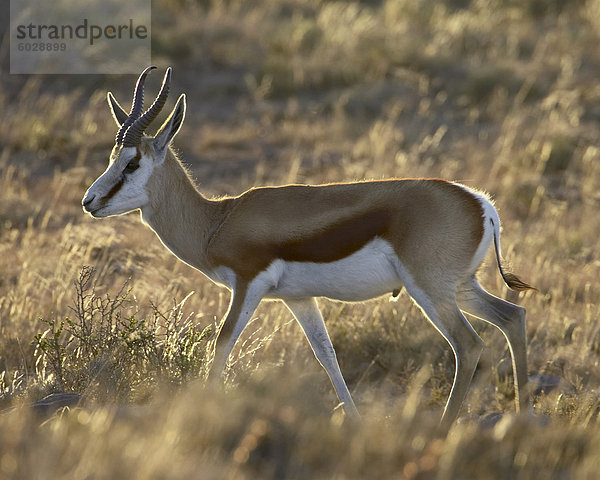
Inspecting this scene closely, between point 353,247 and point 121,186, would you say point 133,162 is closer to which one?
point 121,186

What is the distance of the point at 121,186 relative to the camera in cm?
645

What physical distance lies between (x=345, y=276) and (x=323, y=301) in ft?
8.30

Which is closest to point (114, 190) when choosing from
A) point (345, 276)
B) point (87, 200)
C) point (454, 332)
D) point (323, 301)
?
point (87, 200)

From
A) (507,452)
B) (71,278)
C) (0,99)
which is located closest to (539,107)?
(0,99)

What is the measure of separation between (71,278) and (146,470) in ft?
15.8

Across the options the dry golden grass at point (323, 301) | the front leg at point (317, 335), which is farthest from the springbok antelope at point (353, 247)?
the dry golden grass at point (323, 301)

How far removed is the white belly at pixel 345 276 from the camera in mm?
6000

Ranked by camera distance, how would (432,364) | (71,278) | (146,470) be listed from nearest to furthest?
(146,470) < (432,364) < (71,278)

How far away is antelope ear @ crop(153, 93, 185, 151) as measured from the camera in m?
6.53

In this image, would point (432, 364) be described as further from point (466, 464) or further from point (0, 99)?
point (0, 99)

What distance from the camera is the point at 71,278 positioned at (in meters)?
8.34

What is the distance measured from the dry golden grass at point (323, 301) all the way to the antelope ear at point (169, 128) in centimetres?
112

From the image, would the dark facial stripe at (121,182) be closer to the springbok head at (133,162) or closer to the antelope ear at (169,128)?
the springbok head at (133,162)

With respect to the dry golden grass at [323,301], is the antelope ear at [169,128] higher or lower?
higher
